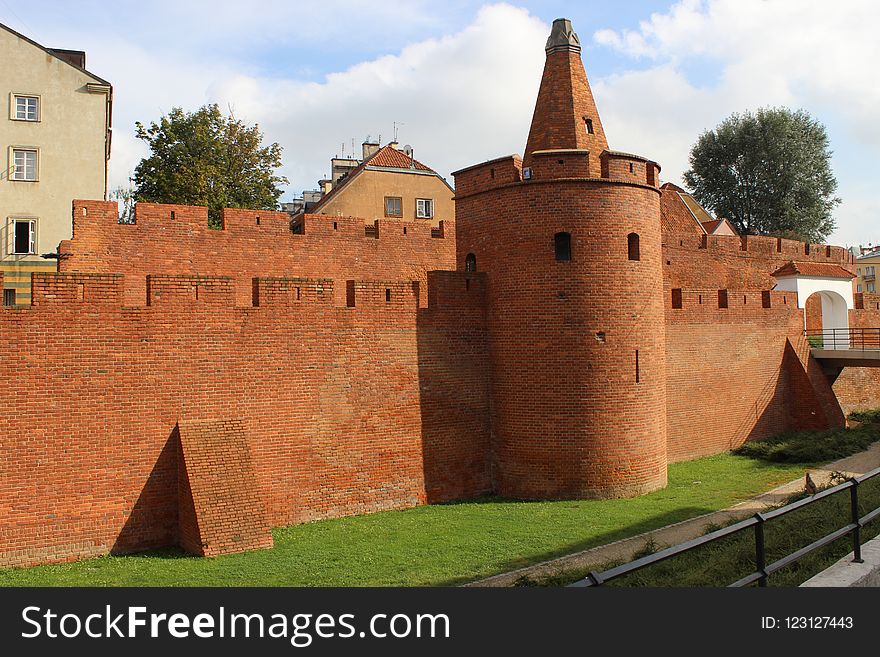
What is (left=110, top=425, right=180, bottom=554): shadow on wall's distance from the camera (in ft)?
35.1

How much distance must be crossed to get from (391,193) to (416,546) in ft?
66.2

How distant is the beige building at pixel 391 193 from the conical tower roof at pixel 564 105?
13.3 m

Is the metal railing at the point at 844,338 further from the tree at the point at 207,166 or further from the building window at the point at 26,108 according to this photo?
the building window at the point at 26,108

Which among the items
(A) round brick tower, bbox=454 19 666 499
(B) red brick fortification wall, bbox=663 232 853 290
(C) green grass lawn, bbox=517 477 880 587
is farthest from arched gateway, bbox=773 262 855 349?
(C) green grass lawn, bbox=517 477 880 587

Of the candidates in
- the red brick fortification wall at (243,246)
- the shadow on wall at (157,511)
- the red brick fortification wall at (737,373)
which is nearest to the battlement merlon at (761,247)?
the red brick fortification wall at (737,373)

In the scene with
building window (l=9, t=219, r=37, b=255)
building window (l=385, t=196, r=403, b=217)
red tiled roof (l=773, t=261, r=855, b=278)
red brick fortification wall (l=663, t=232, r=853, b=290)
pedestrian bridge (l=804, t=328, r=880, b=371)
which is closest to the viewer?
pedestrian bridge (l=804, t=328, r=880, b=371)

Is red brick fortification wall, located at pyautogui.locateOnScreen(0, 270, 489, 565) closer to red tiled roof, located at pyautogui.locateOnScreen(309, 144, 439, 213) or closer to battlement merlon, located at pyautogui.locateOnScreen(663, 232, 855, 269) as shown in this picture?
battlement merlon, located at pyautogui.locateOnScreen(663, 232, 855, 269)

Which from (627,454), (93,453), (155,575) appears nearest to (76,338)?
(93,453)

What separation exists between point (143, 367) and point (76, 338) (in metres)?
1.02

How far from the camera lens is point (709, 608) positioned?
4512mm

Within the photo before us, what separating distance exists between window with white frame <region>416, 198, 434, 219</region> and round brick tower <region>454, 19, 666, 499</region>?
15.1m

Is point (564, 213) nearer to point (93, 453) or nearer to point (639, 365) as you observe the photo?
point (639, 365)

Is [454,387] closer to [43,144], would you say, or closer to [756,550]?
[756,550]

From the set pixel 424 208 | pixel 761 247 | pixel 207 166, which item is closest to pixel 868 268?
pixel 761 247
